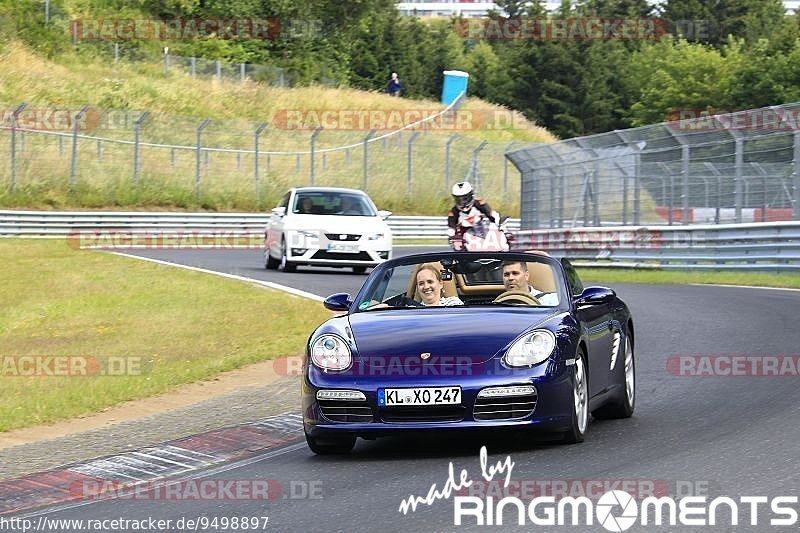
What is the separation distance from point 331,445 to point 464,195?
738 cm

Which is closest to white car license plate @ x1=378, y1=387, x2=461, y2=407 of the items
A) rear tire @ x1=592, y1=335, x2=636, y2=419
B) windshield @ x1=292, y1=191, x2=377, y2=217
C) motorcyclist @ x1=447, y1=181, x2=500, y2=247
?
rear tire @ x1=592, y1=335, x2=636, y2=419

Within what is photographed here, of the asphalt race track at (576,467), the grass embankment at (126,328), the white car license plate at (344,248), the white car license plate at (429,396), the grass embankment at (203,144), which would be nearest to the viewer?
the asphalt race track at (576,467)

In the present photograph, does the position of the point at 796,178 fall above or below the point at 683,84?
below

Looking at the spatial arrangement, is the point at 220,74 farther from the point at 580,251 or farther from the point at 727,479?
the point at 727,479

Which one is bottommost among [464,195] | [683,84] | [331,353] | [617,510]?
[617,510]

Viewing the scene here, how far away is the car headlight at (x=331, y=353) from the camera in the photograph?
27.9 ft

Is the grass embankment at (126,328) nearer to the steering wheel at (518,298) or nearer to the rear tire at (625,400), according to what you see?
the steering wheel at (518,298)

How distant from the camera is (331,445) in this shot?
8.72 meters

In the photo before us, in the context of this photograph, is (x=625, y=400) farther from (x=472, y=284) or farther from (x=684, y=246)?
(x=684, y=246)

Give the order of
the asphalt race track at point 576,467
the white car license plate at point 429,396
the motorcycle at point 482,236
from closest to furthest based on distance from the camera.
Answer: the asphalt race track at point 576,467 < the white car license plate at point 429,396 < the motorcycle at point 482,236

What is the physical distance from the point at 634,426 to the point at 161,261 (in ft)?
65.6

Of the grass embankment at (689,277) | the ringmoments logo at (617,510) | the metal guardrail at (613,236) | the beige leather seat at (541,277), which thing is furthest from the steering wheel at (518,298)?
the metal guardrail at (613,236)

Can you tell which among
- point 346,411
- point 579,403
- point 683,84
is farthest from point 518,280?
point 683,84

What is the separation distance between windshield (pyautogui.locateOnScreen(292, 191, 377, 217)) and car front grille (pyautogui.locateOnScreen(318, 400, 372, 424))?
16995 millimetres
